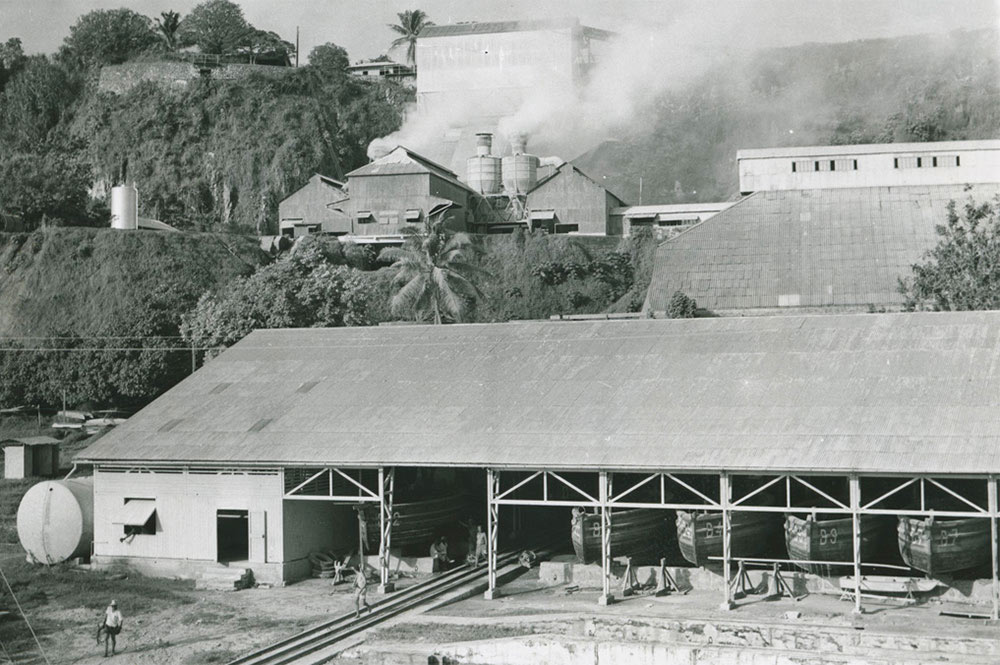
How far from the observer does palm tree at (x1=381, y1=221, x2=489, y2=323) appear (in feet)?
178

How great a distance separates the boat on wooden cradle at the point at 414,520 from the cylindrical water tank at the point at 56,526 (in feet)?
29.0

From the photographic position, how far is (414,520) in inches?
1348

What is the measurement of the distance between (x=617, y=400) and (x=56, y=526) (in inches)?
686

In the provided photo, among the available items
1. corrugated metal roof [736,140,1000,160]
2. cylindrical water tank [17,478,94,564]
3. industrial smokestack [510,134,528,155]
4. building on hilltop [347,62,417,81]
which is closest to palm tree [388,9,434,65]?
building on hilltop [347,62,417,81]

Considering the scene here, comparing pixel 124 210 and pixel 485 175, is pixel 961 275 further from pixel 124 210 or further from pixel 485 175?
pixel 124 210

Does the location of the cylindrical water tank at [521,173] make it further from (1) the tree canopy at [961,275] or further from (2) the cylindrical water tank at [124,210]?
(1) the tree canopy at [961,275]

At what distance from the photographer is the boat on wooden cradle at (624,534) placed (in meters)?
30.6

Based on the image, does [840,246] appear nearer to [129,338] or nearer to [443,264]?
[443,264]

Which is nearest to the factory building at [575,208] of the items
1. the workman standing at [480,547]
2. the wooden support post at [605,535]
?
the workman standing at [480,547]

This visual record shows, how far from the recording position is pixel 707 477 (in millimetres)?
35031

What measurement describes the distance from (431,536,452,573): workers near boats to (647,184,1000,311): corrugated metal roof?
31213mm

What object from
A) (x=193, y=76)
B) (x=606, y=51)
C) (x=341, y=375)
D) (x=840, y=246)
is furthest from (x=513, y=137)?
(x=341, y=375)

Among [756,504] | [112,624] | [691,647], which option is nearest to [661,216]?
[756,504]

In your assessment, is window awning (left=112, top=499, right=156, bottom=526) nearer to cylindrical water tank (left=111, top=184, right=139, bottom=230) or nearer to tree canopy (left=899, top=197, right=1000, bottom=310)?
tree canopy (left=899, top=197, right=1000, bottom=310)
